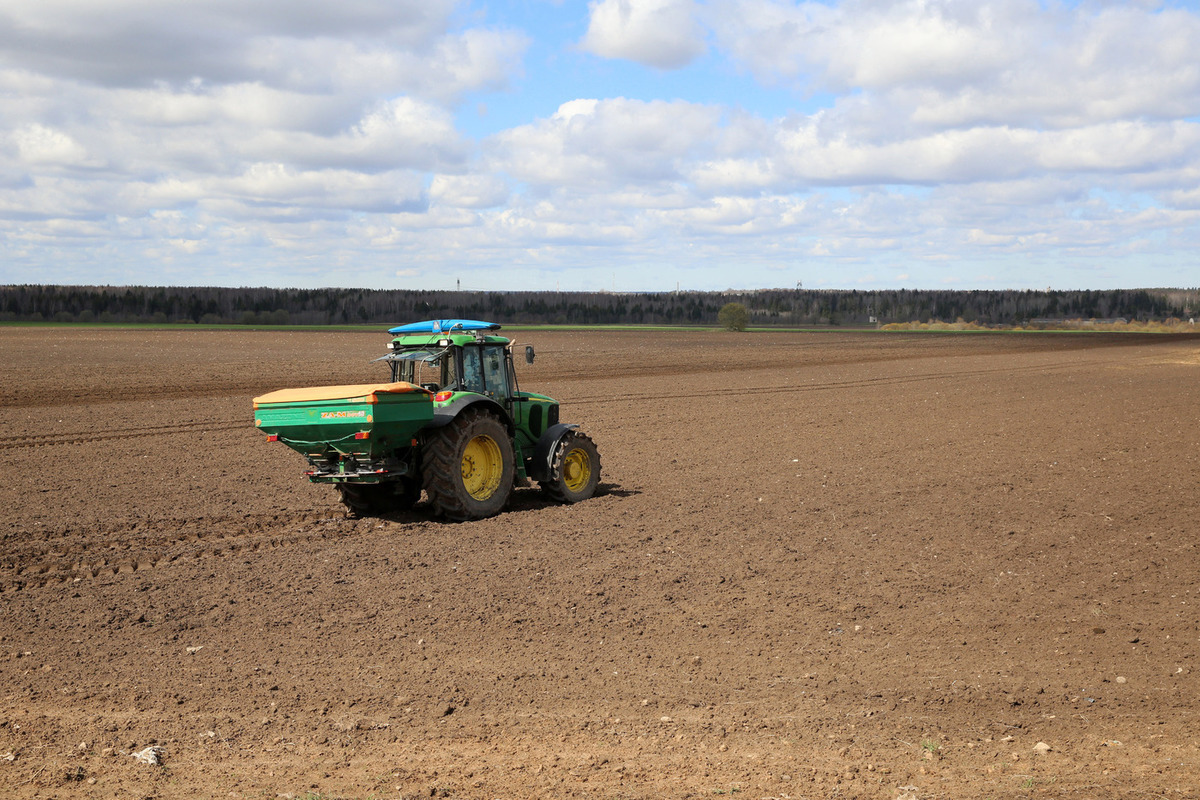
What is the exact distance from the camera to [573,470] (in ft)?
43.8

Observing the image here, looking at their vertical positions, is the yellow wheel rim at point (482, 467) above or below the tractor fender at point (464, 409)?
below

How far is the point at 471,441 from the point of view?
12.1 m

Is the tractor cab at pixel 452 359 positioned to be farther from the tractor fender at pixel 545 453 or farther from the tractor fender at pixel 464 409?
the tractor fender at pixel 545 453

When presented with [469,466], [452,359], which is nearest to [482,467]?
[469,466]

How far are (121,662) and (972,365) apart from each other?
144 feet

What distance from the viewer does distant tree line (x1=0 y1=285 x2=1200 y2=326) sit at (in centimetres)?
11388

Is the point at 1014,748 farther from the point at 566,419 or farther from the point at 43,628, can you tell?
the point at 566,419

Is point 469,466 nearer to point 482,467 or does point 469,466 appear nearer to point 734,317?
point 482,467

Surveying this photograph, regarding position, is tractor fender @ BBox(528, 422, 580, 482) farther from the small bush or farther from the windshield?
the small bush

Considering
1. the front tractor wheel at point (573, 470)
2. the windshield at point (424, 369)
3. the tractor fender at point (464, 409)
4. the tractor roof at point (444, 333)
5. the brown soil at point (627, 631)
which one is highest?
the tractor roof at point (444, 333)

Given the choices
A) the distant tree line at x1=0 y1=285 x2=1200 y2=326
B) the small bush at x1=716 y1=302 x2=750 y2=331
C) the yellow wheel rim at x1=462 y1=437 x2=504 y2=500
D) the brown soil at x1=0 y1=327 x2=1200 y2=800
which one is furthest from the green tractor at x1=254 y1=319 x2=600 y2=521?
the distant tree line at x1=0 y1=285 x2=1200 y2=326

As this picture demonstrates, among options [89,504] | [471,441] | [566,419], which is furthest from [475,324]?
[566,419]

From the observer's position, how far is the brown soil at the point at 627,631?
222 inches

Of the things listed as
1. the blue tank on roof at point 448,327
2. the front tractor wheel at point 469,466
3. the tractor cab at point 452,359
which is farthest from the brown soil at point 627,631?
the blue tank on roof at point 448,327
